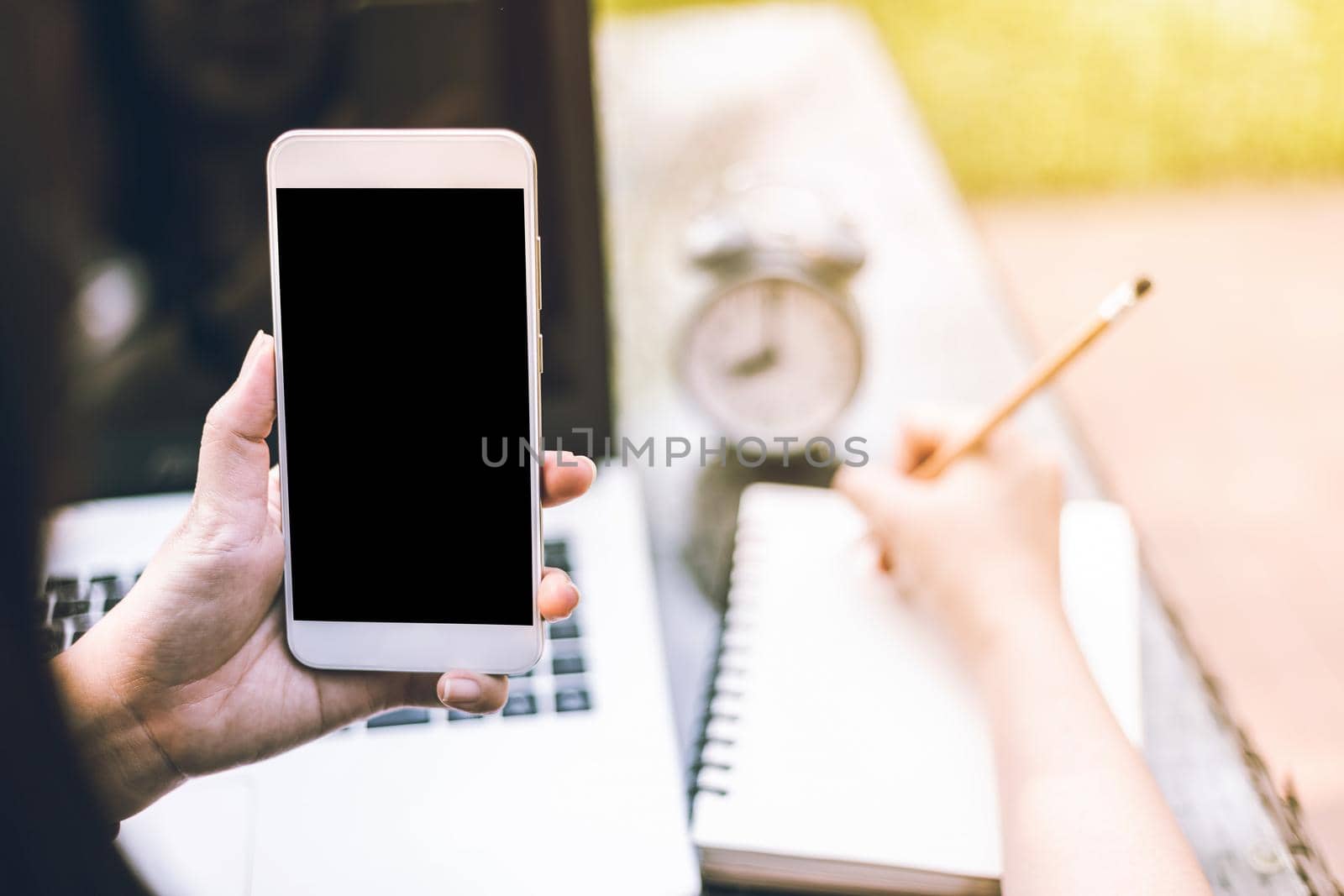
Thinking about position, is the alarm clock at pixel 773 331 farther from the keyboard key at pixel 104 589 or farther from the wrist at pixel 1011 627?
the keyboard key at pixel 104 589

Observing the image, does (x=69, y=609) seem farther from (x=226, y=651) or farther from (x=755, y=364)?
(x=755, y=364)

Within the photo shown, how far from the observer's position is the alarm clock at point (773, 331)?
1.54ft

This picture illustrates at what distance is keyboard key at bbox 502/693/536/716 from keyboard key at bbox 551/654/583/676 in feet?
0.04

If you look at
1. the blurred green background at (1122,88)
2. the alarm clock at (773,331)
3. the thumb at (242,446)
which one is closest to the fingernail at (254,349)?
the thumb at (242,446)

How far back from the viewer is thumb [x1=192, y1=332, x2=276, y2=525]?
0.26 m

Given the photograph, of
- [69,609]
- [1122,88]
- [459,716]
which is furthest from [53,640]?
[1122,88]

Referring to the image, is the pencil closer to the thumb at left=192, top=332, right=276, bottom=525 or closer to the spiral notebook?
the spiral notebook

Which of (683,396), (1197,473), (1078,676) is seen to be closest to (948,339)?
(683,396)

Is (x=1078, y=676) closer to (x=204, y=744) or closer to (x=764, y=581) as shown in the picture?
(x=764, y=581)

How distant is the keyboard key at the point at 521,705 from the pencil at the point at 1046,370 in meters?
0.19

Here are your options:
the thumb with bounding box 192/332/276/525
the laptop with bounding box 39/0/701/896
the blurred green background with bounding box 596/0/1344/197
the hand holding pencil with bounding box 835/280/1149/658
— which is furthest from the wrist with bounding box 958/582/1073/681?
the blurred green background with bounding box 596/0/1344/197

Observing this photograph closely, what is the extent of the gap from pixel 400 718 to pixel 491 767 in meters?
0.03

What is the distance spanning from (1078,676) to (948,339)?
299 millimetres

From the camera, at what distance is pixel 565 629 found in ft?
1.19
